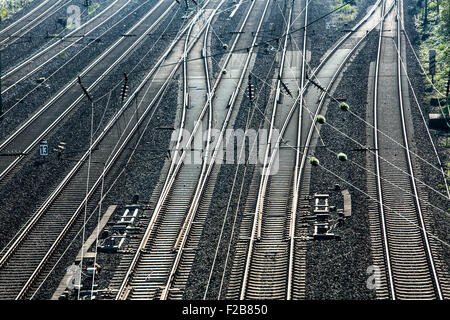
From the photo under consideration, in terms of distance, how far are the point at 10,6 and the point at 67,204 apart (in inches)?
1536

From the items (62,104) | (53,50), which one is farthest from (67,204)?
(53,50)

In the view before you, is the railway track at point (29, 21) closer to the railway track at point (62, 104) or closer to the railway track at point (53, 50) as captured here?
the railway track at point (53, 50)

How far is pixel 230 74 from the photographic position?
44.1m

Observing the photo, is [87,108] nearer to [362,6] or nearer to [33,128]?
[33,128]

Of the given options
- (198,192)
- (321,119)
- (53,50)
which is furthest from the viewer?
(53,50)

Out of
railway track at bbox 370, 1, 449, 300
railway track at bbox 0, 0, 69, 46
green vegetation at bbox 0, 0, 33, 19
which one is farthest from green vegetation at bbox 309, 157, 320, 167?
green vegetation at bbox 0, 0, 33, 19

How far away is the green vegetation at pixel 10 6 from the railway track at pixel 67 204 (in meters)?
23.6

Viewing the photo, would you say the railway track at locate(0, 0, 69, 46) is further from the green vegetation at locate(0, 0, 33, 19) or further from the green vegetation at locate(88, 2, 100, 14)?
the green vegetation at locate(88, 2, 100, 14)

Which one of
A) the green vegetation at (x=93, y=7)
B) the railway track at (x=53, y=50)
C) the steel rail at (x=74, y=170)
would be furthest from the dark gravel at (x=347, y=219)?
the green vegetation at (x=93, y=7)

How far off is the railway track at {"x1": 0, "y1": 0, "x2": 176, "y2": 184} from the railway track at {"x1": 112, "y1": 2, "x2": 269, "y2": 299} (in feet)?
26.2

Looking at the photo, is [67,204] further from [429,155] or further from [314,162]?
[429,155]

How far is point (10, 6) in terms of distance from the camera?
61.0 meters

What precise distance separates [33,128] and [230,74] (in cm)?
1400
